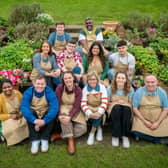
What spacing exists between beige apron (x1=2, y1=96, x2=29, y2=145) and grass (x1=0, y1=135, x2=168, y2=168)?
0.42 feet

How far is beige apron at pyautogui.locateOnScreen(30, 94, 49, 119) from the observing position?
14.1 ft

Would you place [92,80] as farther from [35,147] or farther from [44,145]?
[35,147]

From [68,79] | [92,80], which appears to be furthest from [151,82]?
[68,79]

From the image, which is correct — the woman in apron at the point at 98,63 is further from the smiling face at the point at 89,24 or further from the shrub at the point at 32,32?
the shrub at the point at 32,32

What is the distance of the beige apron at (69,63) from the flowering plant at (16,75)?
0.85 meters

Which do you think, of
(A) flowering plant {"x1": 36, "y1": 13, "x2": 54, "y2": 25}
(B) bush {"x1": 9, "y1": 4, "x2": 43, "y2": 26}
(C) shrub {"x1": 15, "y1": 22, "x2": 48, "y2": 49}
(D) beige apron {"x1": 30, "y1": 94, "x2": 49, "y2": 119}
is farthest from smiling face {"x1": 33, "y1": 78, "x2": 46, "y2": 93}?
(B) bush {"x1": 9, "y1": 4, "x2": 43, "y2": 26}

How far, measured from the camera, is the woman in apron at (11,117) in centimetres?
427

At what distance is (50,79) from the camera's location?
5129mm

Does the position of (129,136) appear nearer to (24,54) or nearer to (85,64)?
(85,64)

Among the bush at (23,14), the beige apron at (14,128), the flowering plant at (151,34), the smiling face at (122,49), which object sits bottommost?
the beige apron at (14,128)

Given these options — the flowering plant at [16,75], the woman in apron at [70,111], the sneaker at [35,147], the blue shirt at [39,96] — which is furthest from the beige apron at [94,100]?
the flowering plant at [16,75]

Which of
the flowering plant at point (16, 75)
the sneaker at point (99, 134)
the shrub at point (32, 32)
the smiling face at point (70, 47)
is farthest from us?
the shrub at point (32, 32)

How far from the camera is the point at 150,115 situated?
4305 millimetres

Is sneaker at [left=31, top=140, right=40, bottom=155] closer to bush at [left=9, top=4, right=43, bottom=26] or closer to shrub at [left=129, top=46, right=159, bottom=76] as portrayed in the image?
shrub at [left=129, top=46, right=159, bottom=76]
